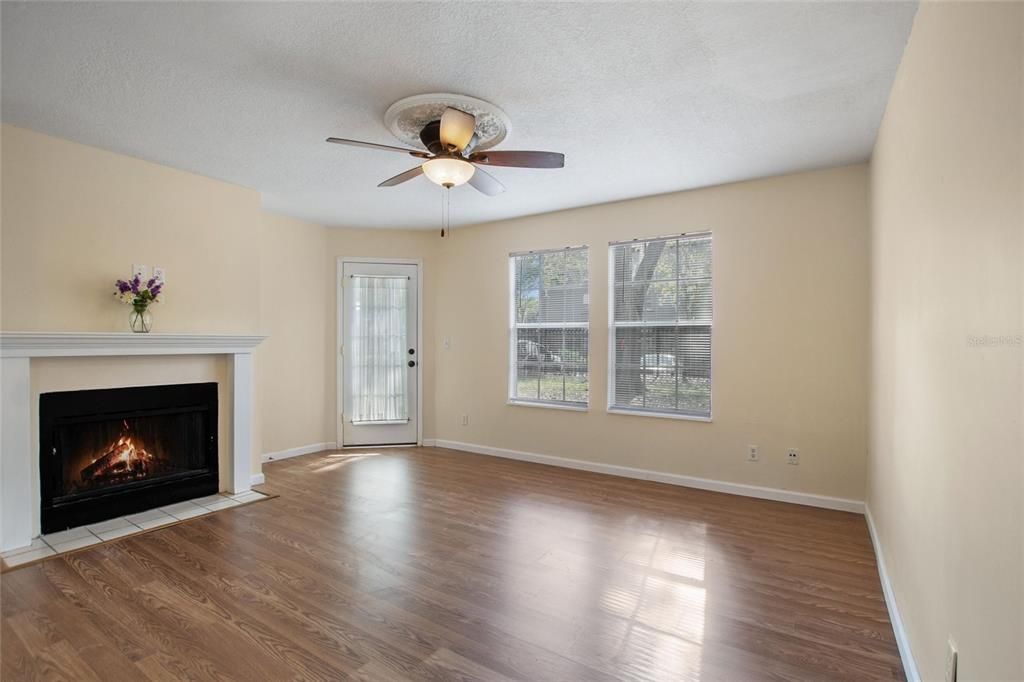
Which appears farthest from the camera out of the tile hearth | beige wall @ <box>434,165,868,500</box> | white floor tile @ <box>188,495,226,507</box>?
white floor tile @ <box>188,495,226,507</box>

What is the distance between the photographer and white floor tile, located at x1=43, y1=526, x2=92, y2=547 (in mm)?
3049

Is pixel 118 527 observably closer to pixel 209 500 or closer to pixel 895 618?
pixel 209 500

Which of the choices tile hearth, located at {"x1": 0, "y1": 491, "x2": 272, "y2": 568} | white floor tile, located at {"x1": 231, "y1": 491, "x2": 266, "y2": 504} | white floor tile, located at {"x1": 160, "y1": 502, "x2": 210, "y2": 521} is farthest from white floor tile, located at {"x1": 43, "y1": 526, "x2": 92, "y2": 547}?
white floor tile, located at {"x1": 231, "y1": 491, "x2": 266, "y2": 504}

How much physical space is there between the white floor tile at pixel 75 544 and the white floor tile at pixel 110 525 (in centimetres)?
9

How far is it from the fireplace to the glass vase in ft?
1.42

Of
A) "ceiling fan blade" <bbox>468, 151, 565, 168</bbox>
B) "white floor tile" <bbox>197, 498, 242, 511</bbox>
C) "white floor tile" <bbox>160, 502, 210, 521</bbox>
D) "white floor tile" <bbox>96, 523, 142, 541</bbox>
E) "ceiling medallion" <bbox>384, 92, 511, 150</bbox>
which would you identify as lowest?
"white floor tile" <bbox>197, 498, 242, 511</bbox>

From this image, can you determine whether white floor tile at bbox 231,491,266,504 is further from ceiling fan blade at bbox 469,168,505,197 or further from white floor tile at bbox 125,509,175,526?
ceiling fan blade at bbox 469,168,505,197

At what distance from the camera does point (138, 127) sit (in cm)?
303

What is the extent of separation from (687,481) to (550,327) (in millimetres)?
1953

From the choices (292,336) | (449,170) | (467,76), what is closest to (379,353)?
(292,336)

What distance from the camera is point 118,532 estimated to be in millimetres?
3215

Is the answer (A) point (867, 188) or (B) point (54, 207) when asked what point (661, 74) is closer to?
(A) point (867, 188)

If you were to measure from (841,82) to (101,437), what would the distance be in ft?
16.4

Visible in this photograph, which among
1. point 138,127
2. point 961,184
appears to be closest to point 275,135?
point 138,127
